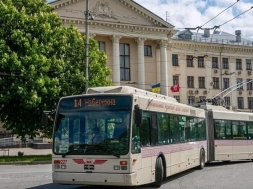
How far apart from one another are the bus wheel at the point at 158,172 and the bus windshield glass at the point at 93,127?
2209 millimetres

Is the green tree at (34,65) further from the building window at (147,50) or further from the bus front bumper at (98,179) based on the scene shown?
the building window at (147,50)

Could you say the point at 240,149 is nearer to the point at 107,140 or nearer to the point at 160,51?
the point at 107,140

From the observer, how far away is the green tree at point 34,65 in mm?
25859

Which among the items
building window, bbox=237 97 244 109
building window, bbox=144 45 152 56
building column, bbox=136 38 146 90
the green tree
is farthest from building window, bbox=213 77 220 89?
the green tree

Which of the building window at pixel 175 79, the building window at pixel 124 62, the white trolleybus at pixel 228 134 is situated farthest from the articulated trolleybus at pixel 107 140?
→ the building window at pixel 175 79

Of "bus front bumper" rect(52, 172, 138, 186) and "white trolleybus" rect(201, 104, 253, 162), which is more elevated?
"white trolleybus" rect(201, 104, 253, 162)

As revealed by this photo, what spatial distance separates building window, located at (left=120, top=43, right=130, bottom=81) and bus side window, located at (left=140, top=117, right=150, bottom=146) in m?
→ 45.9

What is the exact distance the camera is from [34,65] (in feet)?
85.8

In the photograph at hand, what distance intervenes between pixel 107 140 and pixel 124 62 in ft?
158

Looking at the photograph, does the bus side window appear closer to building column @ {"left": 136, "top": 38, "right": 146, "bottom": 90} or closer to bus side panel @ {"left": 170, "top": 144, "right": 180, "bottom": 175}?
bus side panel @ {"left": 170, "top": 144, "right": 180, "bottom": 175}

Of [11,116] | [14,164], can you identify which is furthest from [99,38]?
[14,164]

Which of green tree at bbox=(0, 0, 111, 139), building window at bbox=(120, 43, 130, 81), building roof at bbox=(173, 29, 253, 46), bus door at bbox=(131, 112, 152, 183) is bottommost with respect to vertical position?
bus door at bbox=(131, 112, 152, 183)

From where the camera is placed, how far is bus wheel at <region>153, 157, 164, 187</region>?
42.6ft

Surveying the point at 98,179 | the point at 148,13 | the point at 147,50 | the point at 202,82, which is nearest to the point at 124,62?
the point at 147,50
